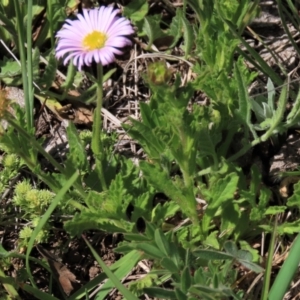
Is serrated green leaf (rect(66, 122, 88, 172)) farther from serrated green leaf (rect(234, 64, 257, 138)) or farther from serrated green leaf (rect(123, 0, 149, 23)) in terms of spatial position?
serrated green leaf (rect(123, 0, 149, 23))

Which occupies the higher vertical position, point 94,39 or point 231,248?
point 94,39

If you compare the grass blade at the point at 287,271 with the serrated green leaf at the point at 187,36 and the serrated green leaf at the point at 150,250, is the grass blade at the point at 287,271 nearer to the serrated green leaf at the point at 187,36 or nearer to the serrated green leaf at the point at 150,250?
the serrated green leaf at the point at 150,250

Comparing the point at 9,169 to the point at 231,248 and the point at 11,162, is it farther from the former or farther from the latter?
the point at 231,248

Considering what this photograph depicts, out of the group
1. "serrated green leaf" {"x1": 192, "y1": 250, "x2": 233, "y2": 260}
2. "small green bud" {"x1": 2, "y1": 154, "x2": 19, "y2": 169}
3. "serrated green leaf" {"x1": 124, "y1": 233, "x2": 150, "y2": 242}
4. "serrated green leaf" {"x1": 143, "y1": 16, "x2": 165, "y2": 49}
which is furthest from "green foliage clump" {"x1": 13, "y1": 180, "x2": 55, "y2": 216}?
"serrated green leaf" {"x1": 143, "y1": 16, "x2": 165, "y2": 49}

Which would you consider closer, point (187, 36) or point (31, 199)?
point (31, 199)

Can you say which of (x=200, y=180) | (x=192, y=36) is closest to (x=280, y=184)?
Result: (x=200, y=180)

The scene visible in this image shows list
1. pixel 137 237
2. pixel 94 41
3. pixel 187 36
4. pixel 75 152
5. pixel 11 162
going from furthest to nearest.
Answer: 1. pixel 187 36
2. pixel 11 162
3. pixel 75 152
4. pixel 94 41
5. pixel 137 237

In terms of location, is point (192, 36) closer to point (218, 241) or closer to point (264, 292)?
point (218, 241)

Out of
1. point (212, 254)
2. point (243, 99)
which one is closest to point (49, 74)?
point (243, 99)
